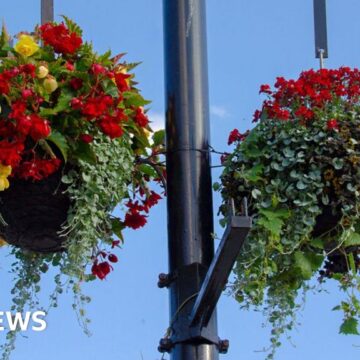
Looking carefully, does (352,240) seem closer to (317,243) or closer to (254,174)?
(317,243)

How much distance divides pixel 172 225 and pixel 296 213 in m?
0.45

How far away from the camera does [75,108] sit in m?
4.41

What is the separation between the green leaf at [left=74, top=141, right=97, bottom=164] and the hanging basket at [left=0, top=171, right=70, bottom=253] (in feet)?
0.32

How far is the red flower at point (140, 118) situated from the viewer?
15.6 feet

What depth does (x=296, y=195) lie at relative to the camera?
446 centimetres

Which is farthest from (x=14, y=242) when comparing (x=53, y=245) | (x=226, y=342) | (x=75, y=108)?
(x=226, y=342)

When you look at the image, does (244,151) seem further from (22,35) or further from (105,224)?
(22,35)

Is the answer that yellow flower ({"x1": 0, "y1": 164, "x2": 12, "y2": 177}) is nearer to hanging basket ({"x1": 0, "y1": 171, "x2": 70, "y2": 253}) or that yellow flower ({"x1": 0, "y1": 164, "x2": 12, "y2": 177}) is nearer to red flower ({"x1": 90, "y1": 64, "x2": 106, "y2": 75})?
hanging basket ({"x1": 0, "y1": 171, "x2": 70, "y2": 253})

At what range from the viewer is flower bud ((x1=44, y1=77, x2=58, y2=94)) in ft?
14.6

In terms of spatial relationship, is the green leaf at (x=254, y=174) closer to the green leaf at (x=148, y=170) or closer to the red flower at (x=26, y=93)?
the green leaf at (x=148, y=170)

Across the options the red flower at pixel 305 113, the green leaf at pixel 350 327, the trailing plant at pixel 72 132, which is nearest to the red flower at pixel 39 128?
the trailing plant at pixel 72 132

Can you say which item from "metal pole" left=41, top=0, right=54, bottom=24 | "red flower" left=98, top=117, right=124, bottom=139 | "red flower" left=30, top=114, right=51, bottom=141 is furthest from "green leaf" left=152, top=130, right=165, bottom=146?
"red flower" left=30, top=114, right=51, bottom=141

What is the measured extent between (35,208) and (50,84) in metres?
0.45

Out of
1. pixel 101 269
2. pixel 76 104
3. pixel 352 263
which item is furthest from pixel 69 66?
pixel 352 263
